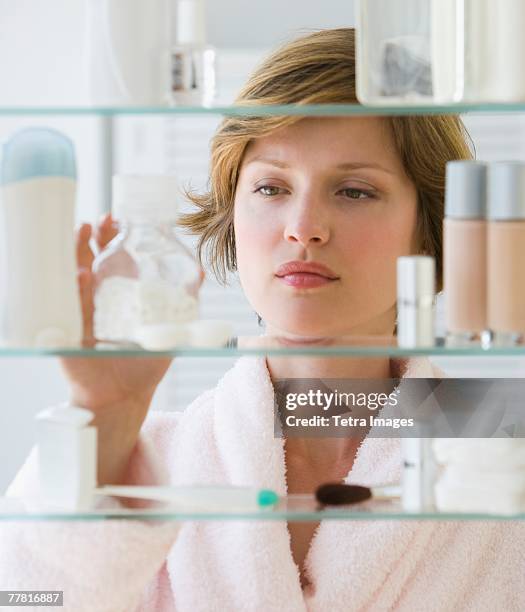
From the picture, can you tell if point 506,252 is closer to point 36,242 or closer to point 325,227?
point 325,227

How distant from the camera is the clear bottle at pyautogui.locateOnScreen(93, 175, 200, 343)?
60 cm

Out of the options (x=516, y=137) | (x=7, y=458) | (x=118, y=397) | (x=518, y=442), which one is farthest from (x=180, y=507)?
(x=516, y=137)

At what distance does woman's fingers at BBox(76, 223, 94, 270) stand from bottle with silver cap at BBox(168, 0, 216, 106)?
0.10 m

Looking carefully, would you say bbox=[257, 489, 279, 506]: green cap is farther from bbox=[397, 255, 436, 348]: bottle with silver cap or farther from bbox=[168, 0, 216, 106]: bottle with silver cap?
bbox=[168, 0, 216, 106]: bottle with silver cap

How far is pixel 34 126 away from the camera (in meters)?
0.62

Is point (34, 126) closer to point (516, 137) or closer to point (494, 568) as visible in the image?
point (494, 568)

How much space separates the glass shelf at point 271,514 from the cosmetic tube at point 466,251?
0.35 feet

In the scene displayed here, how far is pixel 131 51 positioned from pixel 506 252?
24cm

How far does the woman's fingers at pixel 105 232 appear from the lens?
25.4 inches

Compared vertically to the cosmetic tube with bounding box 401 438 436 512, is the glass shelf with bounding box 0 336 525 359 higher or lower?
Answer: higher

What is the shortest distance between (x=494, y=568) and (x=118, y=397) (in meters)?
0.33

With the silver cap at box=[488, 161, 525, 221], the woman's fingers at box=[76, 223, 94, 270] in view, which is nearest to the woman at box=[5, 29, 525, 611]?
the woman's fingers at box=[76, 223, 94, 270]

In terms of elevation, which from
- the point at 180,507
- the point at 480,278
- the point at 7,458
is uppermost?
the point at 480,278

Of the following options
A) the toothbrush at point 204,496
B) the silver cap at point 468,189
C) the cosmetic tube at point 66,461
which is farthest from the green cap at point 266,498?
the silver cap at point 468,189
